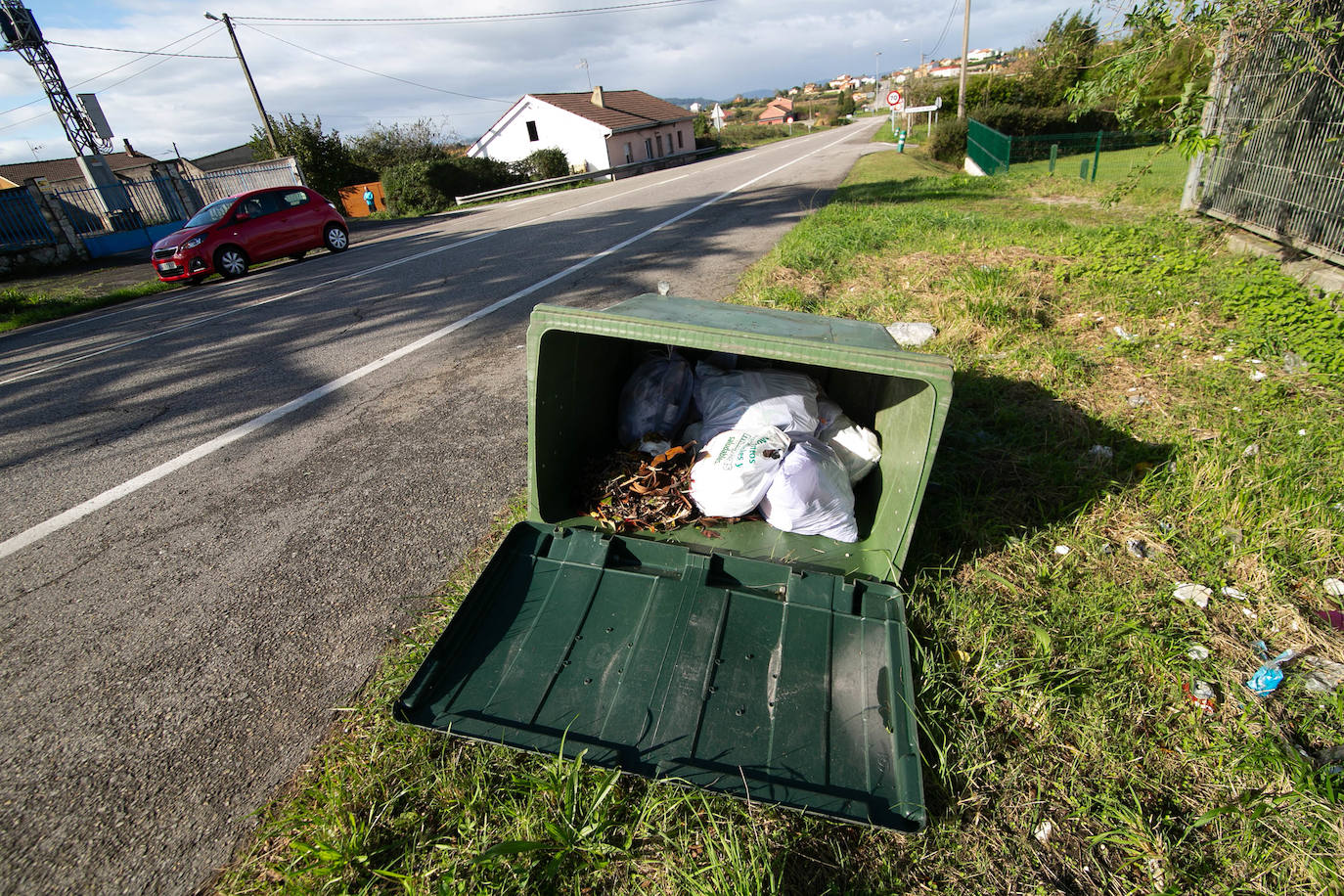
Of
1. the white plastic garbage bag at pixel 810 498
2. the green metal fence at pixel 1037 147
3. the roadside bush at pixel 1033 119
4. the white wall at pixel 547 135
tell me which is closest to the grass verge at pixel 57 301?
the white plastic garbage bag at pixel 810 498

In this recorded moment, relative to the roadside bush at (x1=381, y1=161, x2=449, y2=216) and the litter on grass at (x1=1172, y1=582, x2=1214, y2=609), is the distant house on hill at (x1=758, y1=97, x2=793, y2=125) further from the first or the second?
the litter on grass at (x1=1172, y1=582, x2=1214, y2=609)

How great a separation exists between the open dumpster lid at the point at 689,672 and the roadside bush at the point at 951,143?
75.4 feet

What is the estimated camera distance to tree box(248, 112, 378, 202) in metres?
21.4

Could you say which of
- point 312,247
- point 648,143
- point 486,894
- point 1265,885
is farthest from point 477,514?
point 648,143

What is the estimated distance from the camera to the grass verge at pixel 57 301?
8.90 metres

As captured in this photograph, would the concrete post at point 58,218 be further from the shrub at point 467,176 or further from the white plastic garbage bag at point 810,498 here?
the white plastic garbage bag at point 810,498

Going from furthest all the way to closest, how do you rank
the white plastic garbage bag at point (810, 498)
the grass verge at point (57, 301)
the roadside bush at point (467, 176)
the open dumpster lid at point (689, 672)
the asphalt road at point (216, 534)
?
the roadside bush at point (467, 176)
the grass verge at point (57, 301)
the white plastic garbage bag at point (810, 498)
the asphalt road at point (216, 534)
the open dumpster lid at point (689, 672)

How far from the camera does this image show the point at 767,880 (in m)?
1.46

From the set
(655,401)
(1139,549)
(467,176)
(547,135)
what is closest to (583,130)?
(547,135)

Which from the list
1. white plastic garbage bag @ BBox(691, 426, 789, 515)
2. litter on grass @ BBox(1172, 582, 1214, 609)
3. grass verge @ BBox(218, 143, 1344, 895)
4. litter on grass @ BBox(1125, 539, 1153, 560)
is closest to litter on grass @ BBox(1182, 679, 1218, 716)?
grass verge @ BBox(218, 143, 1344, 895)

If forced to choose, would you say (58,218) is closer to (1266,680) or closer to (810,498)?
Result: (810,498)

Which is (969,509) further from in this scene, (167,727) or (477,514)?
(167,727)

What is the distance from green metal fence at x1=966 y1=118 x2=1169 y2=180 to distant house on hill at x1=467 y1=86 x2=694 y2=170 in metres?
21.8

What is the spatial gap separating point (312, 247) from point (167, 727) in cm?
1166
